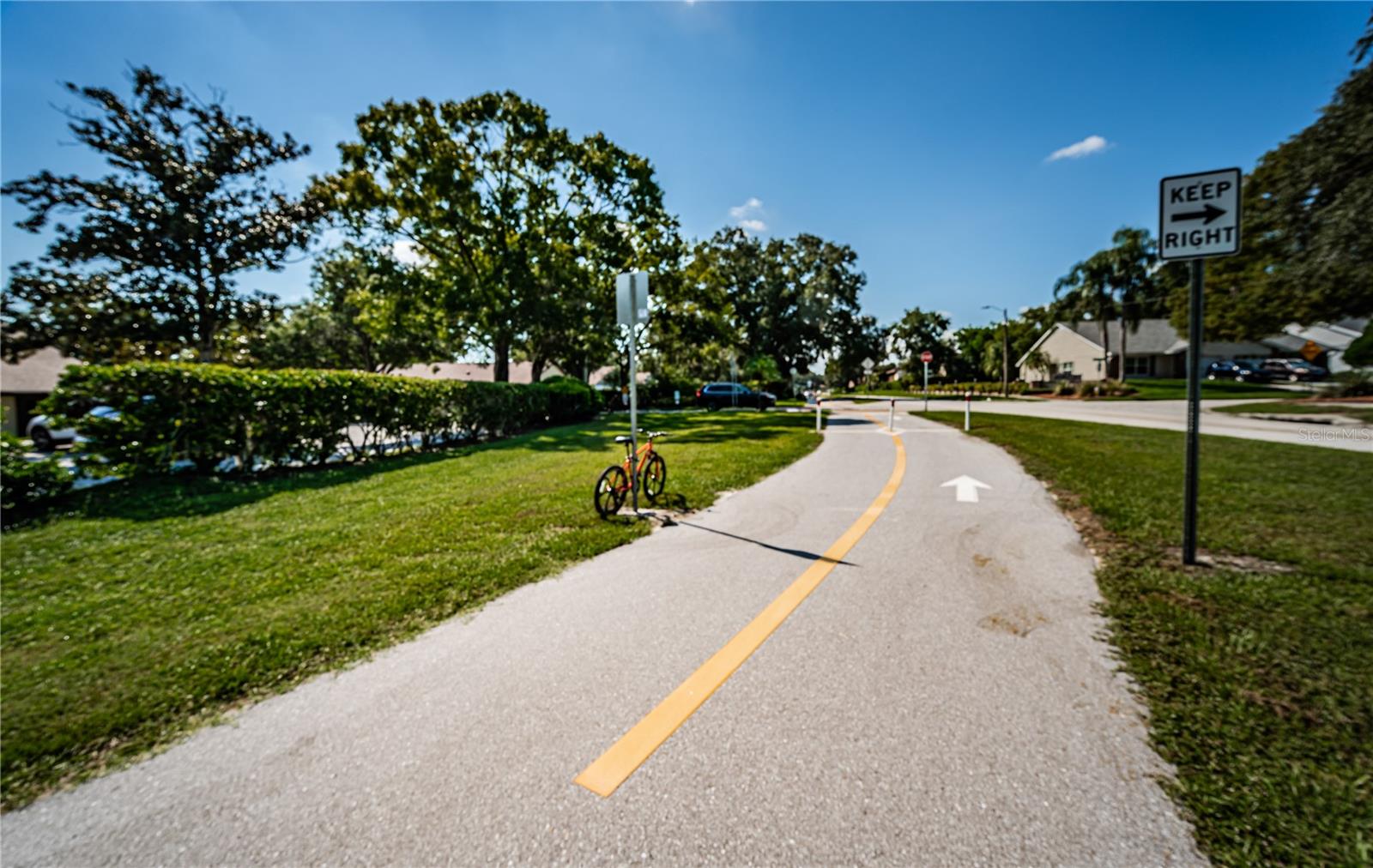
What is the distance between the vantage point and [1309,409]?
7141 mm

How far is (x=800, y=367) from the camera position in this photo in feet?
200

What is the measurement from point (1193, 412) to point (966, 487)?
12.1ft

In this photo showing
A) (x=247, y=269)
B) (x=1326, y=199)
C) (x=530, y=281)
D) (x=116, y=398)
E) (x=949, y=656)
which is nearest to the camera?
(x=949, y=656)

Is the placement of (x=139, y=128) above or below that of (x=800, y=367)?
above

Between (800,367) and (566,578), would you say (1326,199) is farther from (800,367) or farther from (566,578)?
(800,367)

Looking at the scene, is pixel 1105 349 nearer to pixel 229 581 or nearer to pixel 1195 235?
pixel 1195 235

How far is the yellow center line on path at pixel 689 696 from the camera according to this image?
6.82ft

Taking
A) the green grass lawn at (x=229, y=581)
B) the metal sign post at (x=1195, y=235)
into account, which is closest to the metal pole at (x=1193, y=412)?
the metal sign post at (x=1195, y=235)

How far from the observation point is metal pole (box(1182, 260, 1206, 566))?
4.26 m

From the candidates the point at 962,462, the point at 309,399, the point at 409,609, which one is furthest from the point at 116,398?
the point at 962,462

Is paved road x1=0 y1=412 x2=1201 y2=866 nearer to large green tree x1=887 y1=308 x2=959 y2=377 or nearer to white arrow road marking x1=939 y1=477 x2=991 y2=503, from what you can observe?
white arrow road marking x1=939 y1=477 x2=991 y2=503

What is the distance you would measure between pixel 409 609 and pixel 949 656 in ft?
11.9

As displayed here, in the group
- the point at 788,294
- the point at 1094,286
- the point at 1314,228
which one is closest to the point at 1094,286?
the point at 1094,286

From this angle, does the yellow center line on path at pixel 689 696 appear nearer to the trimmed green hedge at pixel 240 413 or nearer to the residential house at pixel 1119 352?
the trimmed green hedge at pixel 240 413
